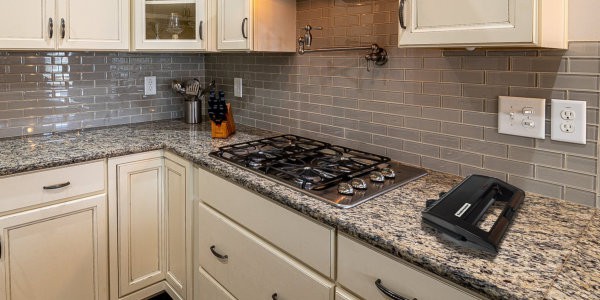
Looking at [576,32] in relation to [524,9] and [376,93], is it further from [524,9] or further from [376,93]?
[376,93]

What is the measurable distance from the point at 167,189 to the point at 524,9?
164 cm

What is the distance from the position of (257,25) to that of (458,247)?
1.40m

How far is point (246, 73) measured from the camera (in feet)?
8.12

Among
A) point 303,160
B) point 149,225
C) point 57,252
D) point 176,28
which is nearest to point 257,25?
point 176,28

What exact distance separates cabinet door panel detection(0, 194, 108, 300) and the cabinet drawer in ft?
0.14

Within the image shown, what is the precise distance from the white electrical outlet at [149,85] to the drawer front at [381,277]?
1867 mm

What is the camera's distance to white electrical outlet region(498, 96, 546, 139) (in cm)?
129

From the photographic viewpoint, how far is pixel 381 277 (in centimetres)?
104

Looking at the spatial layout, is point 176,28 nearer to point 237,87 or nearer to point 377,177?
point 237,87

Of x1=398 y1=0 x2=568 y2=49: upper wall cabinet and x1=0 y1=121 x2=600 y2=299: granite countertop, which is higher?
x1=398 y1=0 x2=568 y2=49: upper wall cabinet

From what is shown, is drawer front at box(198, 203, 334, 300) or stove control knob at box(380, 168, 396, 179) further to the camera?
stove control knob at box(380, 168, 396, 179)

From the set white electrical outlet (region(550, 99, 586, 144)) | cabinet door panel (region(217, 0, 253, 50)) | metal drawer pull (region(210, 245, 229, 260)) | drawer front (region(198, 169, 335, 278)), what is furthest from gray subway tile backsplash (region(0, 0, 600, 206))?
metal drawer pull (region(210, 245, 229, 260))

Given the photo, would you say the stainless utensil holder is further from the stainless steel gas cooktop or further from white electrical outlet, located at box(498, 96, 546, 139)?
white electrical outlet, located at box(498, 96, 546, 139)

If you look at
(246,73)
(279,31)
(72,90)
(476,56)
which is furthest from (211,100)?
(476,56)
